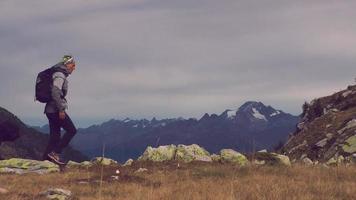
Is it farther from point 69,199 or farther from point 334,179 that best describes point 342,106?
point 69,199

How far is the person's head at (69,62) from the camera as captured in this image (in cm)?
1672

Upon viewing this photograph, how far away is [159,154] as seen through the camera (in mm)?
25875

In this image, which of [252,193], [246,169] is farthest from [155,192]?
[246,169]

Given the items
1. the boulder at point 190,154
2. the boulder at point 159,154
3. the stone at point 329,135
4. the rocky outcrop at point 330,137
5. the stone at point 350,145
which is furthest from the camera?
the stone at point 329,135

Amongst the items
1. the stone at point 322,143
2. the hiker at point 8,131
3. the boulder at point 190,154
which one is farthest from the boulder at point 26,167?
the stone at point 322,143

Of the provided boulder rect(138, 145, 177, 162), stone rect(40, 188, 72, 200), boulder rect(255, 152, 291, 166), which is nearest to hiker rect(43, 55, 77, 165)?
stone rect(40, 188, 72, 200)

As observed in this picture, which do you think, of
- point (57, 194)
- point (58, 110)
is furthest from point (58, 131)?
point (57, 194)

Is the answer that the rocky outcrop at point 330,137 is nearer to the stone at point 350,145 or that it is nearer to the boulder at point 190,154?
the stone at point 350,145

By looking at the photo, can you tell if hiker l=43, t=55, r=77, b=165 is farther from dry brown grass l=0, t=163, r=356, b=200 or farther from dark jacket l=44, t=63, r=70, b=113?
dry brown grass l=0, t=163, r=356, b=200

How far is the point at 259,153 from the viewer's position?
75.9 ft

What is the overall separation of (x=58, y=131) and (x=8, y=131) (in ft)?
7.79

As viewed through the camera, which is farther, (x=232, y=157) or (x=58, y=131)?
(x=232, y=157)

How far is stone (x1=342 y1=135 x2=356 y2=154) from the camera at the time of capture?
2828 centimetres

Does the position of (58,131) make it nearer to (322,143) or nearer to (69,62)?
(69,62)
